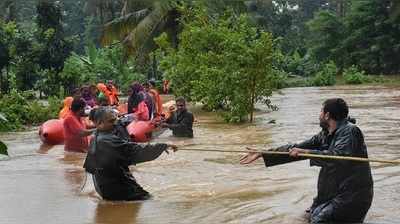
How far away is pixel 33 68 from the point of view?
31.1 m

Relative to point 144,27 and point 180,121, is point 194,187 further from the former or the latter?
point 144,27

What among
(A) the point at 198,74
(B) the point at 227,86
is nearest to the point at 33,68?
(A) the point at 198,74

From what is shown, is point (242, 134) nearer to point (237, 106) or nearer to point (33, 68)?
point (237, 106)

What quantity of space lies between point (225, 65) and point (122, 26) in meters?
12.9

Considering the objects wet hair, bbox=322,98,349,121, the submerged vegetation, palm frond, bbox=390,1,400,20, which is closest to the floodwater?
wet hair, bbox=322,98,349,121

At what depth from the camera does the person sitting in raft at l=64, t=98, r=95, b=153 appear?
12.0 meters

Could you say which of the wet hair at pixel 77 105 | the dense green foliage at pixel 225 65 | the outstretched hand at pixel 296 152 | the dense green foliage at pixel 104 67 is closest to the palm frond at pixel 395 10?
the dense green foliage at pixel 104 67

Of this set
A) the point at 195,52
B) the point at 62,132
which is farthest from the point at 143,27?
the point at 62,132

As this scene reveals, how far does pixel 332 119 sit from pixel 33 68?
26.1m

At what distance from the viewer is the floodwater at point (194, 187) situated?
771cm

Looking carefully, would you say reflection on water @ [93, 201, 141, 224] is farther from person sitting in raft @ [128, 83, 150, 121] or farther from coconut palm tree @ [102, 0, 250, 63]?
coconut palm tree @ [102, 0, 250, 63]

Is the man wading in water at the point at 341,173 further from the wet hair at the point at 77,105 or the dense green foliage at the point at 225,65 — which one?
the dense green foliage at the point at 225,65

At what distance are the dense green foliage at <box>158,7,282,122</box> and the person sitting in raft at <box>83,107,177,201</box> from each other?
10.4 meters

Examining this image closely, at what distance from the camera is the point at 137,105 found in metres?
15.8
